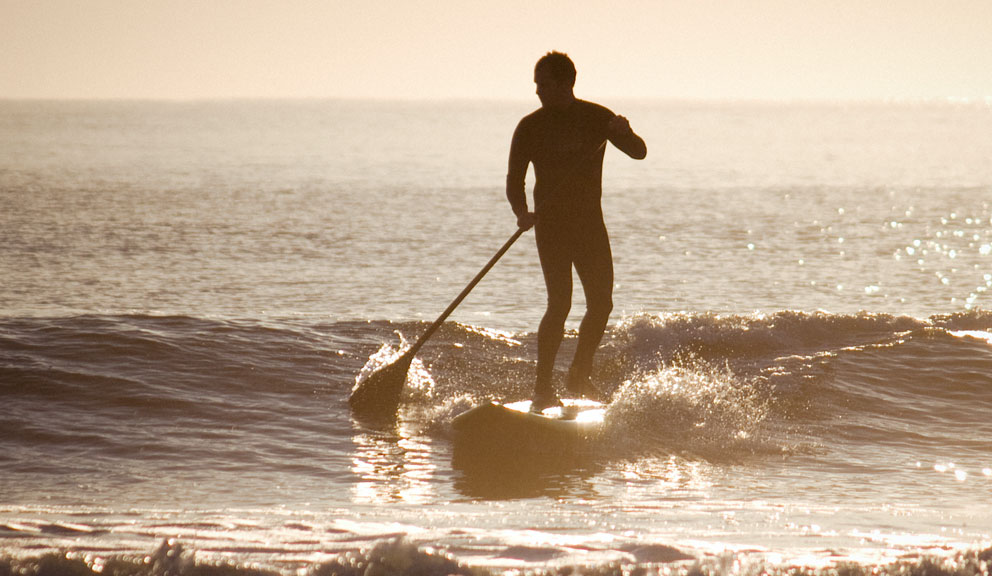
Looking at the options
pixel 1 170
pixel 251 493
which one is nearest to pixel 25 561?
pixel 251 493

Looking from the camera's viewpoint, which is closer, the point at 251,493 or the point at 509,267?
the point at 251,493

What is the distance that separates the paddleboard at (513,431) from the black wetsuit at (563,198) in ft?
1.26

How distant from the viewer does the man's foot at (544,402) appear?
6797 mm

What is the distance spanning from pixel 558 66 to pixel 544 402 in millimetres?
1984

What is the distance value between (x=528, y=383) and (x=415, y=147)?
133 feet

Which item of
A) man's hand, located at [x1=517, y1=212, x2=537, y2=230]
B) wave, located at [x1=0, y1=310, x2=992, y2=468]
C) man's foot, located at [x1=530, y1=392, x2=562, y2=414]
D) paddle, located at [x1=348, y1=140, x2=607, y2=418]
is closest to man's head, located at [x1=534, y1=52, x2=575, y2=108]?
man's hand, located at [x1=517, y1=212, x2=537, y2=230]

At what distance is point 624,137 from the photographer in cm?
661

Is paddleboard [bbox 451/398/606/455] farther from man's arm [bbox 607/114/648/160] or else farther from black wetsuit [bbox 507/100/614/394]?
man's arm [bbox 607/114/648/160]

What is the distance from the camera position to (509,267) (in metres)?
14.3

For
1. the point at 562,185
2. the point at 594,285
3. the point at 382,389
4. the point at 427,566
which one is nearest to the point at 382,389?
the point at 382,389

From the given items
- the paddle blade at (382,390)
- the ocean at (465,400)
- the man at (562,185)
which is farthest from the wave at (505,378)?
the man at (562,185)

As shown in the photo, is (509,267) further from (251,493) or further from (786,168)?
(786,168)

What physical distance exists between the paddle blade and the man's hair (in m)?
2.15

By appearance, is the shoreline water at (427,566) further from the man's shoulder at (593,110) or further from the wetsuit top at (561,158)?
the man's shoulder at (593,110)
